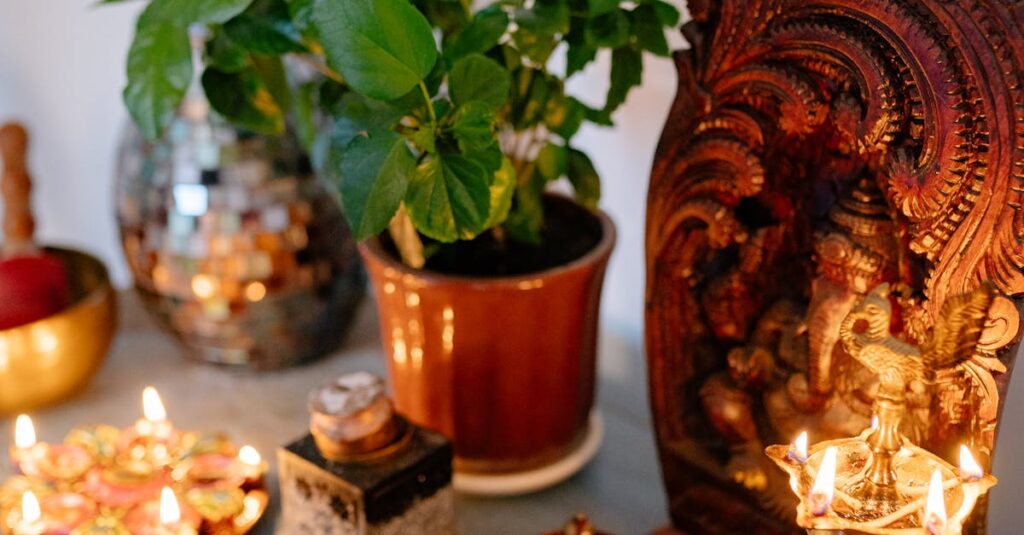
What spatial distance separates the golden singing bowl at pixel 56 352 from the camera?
0.75m

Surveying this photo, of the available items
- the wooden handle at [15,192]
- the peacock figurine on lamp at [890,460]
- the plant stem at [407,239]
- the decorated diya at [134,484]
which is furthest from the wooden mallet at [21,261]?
the peacock figurine on lamp at [890,460]

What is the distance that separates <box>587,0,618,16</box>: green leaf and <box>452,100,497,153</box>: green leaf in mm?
81

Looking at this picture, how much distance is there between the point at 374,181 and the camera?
0.46 metres

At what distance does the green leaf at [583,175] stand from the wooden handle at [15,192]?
1.71ft

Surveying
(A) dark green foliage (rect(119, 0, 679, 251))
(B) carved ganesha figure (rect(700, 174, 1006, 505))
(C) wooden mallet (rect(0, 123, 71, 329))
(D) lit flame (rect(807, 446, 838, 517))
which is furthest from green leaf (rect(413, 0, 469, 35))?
(C) wooden mallet (rect(0, 123, 71, 329))

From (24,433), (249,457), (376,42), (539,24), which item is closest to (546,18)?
(539,24)

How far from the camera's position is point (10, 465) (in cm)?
74

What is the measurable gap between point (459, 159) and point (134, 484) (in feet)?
1.12

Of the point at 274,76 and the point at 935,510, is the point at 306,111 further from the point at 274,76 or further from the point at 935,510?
the point at 935,510

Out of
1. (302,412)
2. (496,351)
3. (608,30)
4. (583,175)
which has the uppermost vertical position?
(608,30)

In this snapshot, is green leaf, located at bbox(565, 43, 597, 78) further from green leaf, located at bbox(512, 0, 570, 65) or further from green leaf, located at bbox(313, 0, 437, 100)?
green leaf, located at bbox(313, 0, 437, 100)

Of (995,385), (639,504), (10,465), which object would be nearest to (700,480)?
(639,504)

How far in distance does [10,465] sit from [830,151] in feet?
2.04

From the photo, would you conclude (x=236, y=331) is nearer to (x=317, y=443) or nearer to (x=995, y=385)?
(x=317, y=443)
